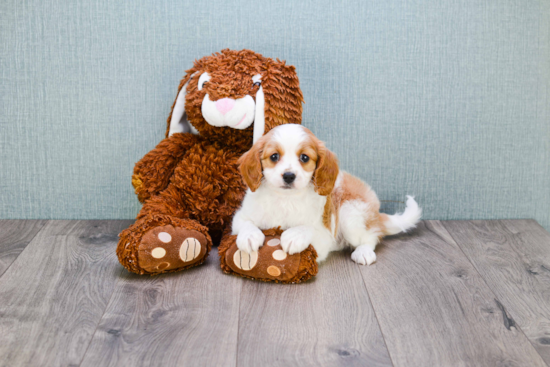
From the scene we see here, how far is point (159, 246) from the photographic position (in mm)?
1496

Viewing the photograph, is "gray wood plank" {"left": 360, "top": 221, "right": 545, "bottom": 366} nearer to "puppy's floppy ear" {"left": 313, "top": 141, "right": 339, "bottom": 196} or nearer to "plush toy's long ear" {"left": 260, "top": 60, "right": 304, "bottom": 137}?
"puppy's floppy ear" {"left": 313, "top": 141, "right": 339, "bottom": 196}

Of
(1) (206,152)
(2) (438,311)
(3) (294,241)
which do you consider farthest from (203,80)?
(2) (438,311)

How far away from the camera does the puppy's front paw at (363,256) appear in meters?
1.67

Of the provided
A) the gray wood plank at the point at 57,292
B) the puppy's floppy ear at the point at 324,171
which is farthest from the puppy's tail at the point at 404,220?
the gray wood plank at the point at 57,292

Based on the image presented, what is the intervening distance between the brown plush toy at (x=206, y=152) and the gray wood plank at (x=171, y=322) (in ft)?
0.19

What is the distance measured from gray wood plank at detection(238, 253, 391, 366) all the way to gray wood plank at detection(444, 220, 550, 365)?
15.5 inches

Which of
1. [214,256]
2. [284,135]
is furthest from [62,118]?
[284,135]

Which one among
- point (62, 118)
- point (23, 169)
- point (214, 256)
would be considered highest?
point (62, 118)

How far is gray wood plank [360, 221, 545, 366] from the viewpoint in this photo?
118 centimetres

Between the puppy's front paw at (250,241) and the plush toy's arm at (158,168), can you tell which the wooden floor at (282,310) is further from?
the plush toy's arm at (158,168)

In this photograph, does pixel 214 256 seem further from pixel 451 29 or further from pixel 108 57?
pixel 451 29

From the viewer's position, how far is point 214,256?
1.71 meters

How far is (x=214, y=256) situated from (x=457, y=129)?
1.07 metres

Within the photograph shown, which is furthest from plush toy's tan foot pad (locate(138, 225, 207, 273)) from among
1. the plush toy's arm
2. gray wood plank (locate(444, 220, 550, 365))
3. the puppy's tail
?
gray wood plank (locate(444, 220, 550, 365))
